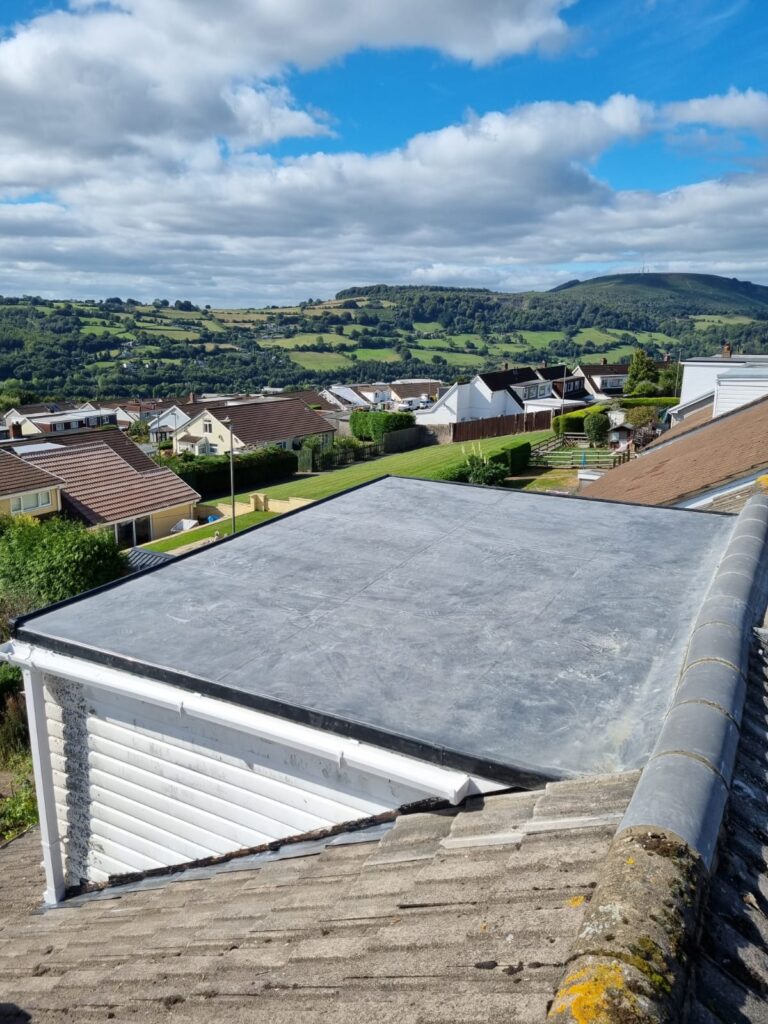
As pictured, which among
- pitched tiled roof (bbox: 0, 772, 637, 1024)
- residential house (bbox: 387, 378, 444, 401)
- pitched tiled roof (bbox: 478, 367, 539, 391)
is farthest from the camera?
residential house (bbox: 387, 378, 444, 401)

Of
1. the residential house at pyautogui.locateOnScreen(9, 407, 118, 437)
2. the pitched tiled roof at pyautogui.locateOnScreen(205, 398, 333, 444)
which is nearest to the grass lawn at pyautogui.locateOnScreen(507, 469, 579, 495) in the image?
the pitched tiled roof at pyautogui.locateOnScreen(205, 398, 333, 444)

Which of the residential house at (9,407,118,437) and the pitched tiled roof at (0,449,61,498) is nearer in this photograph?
the pitched tiled roof at (0,449,61,498)

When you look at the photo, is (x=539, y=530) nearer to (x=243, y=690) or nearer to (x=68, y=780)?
(x=243, y=690)

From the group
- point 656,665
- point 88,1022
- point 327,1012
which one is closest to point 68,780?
point 88,1022

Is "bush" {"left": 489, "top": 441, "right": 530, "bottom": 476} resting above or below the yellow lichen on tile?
below

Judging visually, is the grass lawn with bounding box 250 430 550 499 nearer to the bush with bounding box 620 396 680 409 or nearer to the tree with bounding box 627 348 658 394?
the bush with bounding box 620 396 680 409

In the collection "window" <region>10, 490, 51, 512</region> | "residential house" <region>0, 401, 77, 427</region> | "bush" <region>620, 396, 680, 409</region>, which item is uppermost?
"bush" <region>620, 396, 680, 409</region>

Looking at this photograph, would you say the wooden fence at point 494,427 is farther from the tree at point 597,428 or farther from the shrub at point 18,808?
the shrub at point 18,808
